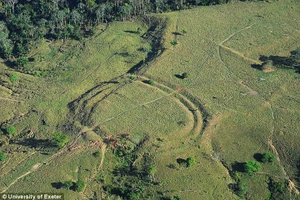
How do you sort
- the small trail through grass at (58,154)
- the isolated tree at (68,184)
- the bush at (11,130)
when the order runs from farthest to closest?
the bush at (11,130) < the small trail through grass at (58,154) < the isolated tree at (68,184)

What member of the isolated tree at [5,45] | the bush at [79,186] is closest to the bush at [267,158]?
the bush at [79,186]

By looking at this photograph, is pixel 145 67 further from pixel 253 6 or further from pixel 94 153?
pixel 253 6

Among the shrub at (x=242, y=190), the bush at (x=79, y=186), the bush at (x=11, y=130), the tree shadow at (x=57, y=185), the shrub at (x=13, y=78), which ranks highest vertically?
the shrub at (x=13, y=78)

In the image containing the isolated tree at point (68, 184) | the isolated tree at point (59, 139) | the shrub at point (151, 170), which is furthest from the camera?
the isolated tree at point (59, 139)

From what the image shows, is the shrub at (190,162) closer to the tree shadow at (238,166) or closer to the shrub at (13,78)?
the tree shadow at (238,166)

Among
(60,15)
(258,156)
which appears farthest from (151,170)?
(60,15)

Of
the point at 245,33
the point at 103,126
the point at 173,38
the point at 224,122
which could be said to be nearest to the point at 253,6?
the point at 245,33

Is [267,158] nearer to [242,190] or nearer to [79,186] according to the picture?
[242,190]
